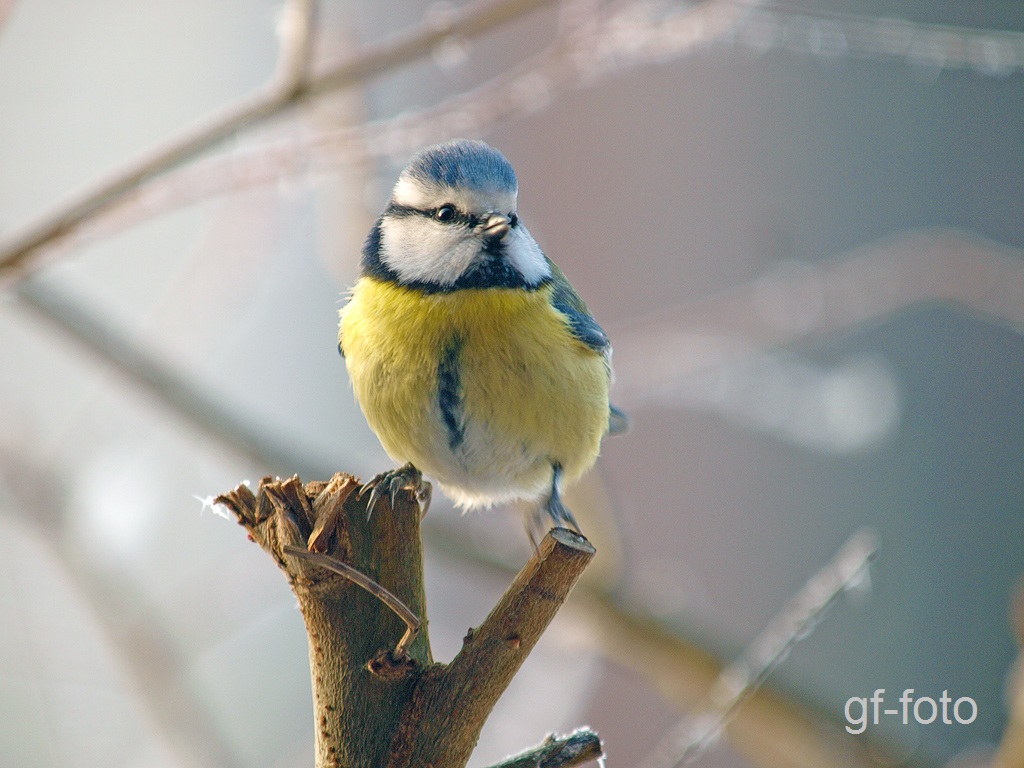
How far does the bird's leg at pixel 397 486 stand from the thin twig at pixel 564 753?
22 cm

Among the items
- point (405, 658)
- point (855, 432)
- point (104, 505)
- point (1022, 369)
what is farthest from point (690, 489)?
point (405, 658)

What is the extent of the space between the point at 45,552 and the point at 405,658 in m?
1.47

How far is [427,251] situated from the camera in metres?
1.32

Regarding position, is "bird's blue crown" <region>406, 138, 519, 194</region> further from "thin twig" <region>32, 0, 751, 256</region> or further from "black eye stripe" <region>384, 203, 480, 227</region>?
"thin twig" <region>32, 0, 751, 256</region>

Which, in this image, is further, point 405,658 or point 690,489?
point 690,489

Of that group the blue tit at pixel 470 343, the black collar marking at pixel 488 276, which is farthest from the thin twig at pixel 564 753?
the black collar marking at pixel 488 276

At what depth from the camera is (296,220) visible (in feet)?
7.35

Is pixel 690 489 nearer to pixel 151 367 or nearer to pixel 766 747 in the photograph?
pixel 766 747

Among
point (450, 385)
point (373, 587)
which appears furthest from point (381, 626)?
point (450, 385)

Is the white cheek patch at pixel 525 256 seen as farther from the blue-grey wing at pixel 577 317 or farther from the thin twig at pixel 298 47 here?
the thin twig at pixel 298 47

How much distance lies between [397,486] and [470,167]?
18.3 inches

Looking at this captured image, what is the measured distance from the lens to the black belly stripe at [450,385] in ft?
4.12

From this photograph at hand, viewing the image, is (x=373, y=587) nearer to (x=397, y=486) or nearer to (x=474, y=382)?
(x=397, y=486)

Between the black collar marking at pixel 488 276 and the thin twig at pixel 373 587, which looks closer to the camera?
the thin twig at pixel 373 587
